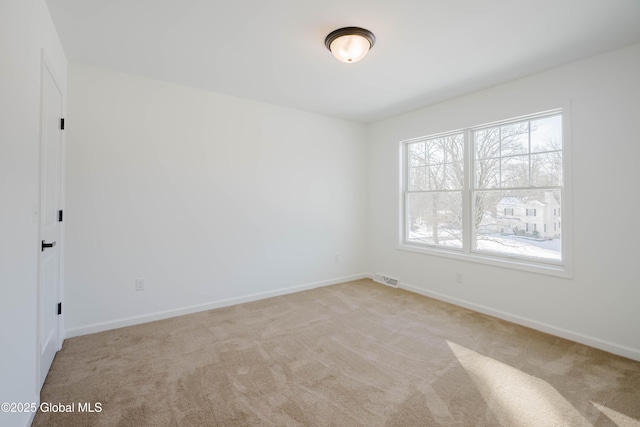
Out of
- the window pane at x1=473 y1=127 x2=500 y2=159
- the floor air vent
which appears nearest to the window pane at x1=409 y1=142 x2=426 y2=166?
the window pane at x1=473 y1=127 x2=500 y2=159

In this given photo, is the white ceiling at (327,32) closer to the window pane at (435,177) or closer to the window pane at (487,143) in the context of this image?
the window pane at (487,143)

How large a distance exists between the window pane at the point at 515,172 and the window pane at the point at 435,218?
0.58 m

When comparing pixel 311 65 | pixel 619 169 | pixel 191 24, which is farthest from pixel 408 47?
pixel 619 169

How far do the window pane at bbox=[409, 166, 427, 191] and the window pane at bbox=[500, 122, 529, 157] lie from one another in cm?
109

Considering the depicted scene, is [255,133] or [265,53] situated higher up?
[265,53]

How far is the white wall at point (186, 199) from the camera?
9.46ft

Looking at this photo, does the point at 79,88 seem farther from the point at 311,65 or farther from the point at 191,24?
the point at 311,65

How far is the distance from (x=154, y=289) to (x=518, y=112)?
4.49m

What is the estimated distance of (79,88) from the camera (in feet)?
9.31

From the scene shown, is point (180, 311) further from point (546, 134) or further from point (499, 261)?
point (546, 134)

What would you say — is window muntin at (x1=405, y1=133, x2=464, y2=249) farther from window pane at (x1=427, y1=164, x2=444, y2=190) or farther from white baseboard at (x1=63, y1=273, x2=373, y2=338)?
white baseboard at (x1=63, y1=273, x2=373, y2=338)

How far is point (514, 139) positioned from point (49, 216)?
459cm

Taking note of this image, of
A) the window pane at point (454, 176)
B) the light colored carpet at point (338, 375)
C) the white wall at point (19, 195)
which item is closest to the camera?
the white wall at point (19, 195)

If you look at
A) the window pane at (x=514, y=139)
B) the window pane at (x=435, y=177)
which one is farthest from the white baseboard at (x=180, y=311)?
the window pane at (x=514, y=139)
